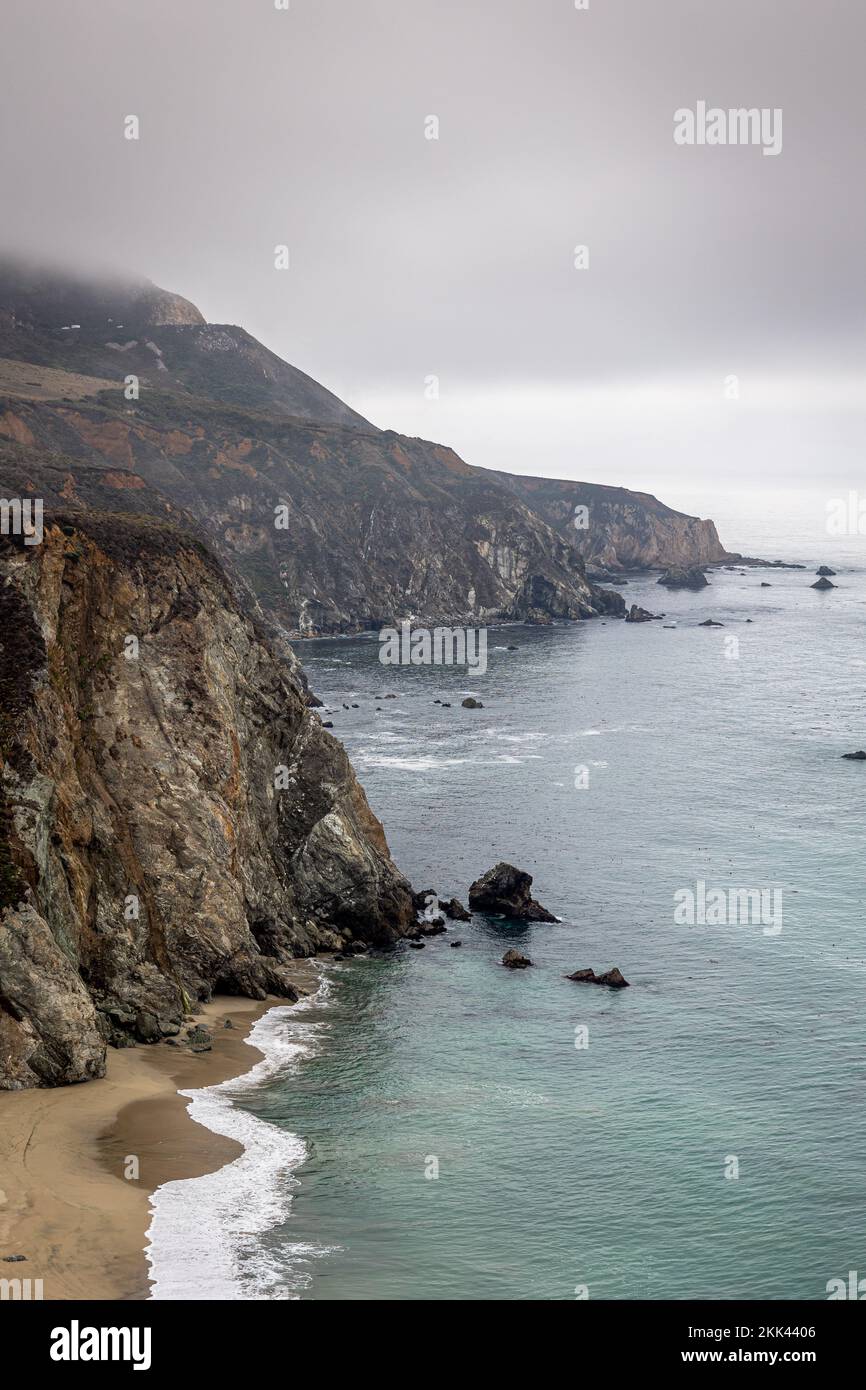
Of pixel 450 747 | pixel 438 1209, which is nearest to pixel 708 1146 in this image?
pixel 438 1209

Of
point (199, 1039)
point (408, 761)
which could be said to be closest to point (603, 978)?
point (199, 1039)

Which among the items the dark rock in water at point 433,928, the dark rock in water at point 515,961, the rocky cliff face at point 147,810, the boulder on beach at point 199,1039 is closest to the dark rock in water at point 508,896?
the dark rock in water at point 433,928
